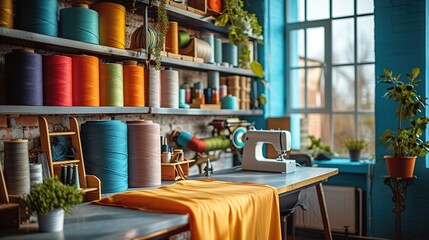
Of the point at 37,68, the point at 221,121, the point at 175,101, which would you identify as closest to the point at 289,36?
the point at 221,121

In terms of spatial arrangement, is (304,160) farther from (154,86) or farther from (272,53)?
(154,86)

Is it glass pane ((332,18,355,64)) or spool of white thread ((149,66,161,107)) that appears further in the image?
glass pane ((332,18,355,64))

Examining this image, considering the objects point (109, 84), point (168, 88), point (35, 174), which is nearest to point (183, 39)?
point (168, 88)

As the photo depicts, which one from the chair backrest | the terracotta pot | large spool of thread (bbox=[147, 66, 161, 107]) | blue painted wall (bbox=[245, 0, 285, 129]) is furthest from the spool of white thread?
the terracotta pot

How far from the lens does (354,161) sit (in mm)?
4824

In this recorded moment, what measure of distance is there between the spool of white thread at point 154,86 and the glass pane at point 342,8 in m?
2.46

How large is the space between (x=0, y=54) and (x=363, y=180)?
3.43m

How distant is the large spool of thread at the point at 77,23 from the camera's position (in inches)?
112

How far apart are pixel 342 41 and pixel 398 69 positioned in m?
A: 0.83

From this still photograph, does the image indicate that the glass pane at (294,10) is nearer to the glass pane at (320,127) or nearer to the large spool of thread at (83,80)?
the glass pane at (320,127)

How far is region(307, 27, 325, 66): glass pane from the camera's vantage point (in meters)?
5.18

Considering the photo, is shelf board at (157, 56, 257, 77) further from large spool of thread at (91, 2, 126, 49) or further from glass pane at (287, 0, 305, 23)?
glass pane at (287, 0, 305, 23)

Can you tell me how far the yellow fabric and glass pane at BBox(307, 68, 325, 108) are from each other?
7.85 ft

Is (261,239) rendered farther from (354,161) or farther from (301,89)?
(301,89)
